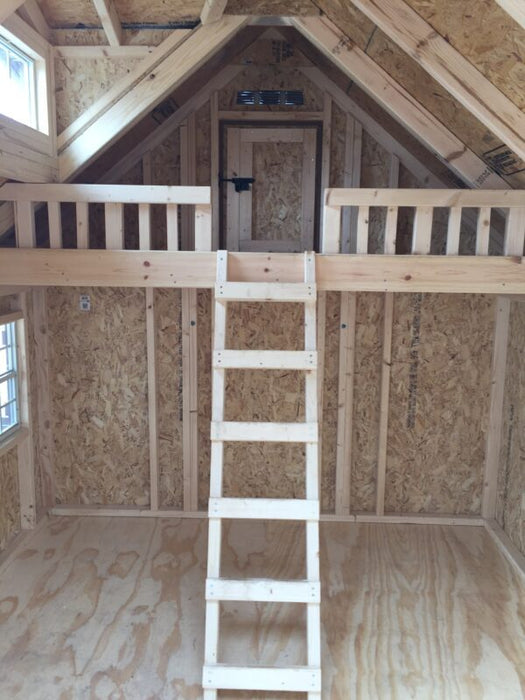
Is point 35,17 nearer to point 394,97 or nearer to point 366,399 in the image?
point 394,97

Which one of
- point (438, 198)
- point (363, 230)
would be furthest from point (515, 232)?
point (363, 230)

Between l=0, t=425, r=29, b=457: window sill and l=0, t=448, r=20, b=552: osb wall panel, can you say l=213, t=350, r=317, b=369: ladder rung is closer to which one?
l=0, t=425, r=29, b=457: window sill

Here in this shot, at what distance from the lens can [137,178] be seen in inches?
167

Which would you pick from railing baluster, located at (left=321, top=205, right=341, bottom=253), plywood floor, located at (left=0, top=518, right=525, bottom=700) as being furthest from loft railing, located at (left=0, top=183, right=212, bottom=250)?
plywood floor, located at (left=0, top=518, right=525, bottom=700)

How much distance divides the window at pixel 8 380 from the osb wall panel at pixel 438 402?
2633 mm

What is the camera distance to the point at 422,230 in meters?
2.93

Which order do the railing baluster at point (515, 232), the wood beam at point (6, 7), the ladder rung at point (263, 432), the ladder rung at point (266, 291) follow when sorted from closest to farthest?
1. the wood beam at point (6, 7)
2. the ladder rung at point (263, 432)
3. the ladder rung at point (266, 291)
4. the railing baluster at point (515, 232)

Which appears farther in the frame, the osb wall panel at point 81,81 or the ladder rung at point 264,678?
the osb wall panel at point 81,81

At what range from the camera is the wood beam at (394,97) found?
9.92ft

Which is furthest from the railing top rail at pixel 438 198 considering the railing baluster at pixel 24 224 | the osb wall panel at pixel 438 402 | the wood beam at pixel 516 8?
the railing baluster at pixel 24 224

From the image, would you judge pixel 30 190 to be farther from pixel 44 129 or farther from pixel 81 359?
pixel 81 359

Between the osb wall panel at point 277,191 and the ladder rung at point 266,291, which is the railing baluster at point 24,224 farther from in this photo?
the osb wall panel at point 277,191

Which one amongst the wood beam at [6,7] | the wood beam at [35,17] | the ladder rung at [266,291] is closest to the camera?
the wood beam at [6,7]

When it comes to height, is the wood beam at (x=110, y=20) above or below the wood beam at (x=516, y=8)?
above
